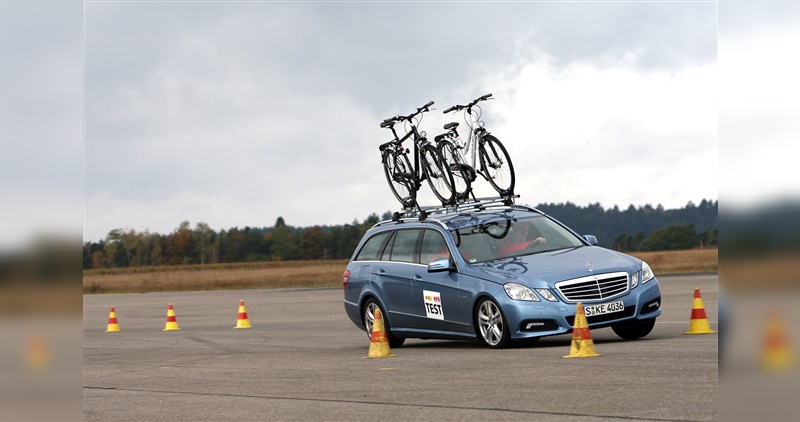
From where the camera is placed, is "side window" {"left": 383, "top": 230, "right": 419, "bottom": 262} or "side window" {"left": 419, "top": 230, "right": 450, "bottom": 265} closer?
"side window" {"left": 419, "top": 230, "right": 450, "bottom": 265}

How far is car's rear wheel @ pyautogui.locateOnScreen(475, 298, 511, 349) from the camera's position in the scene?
43.4 feet

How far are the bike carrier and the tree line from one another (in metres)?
68.9

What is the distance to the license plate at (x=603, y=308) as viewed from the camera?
12945mm

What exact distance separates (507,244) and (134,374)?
4.93 m

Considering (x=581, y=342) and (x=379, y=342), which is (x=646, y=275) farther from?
(x=379, y=342)

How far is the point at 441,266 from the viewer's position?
14.3 meters

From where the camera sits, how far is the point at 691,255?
7712 centimetres

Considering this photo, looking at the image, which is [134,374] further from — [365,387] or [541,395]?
[541,395]

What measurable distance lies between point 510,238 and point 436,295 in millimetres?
1222
